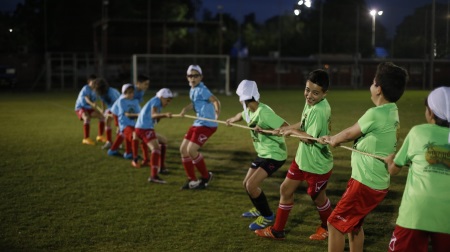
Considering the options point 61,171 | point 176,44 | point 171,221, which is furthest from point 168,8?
point 171,221

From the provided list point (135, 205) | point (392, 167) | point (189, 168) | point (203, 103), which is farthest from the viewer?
point (203, 103)

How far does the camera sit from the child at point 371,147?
454 centimetres

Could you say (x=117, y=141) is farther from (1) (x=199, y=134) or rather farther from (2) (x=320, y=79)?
(2) (x=320, y=79)

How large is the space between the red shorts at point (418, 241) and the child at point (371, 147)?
2.68ft

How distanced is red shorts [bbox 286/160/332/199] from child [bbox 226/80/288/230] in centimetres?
71

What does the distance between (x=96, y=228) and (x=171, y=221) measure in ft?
3.32

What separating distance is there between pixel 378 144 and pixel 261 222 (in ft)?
8.20

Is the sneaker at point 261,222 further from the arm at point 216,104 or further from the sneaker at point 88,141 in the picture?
the sneaker at point 88,141

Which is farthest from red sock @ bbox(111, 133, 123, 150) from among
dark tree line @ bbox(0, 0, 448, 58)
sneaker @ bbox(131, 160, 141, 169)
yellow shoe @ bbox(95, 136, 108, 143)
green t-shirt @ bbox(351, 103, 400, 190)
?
dark tree line @ bbox(0, 0, 448, 58)

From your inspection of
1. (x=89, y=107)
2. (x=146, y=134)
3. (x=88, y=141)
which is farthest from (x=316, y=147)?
(x=89, y=107)

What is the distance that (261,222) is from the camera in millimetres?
6695

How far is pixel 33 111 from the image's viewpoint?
2338 cm

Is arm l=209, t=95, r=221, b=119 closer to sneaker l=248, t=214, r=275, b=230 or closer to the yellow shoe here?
sneaker l=248, t=214, r=275, b=230

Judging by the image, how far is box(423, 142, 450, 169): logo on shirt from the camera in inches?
145
